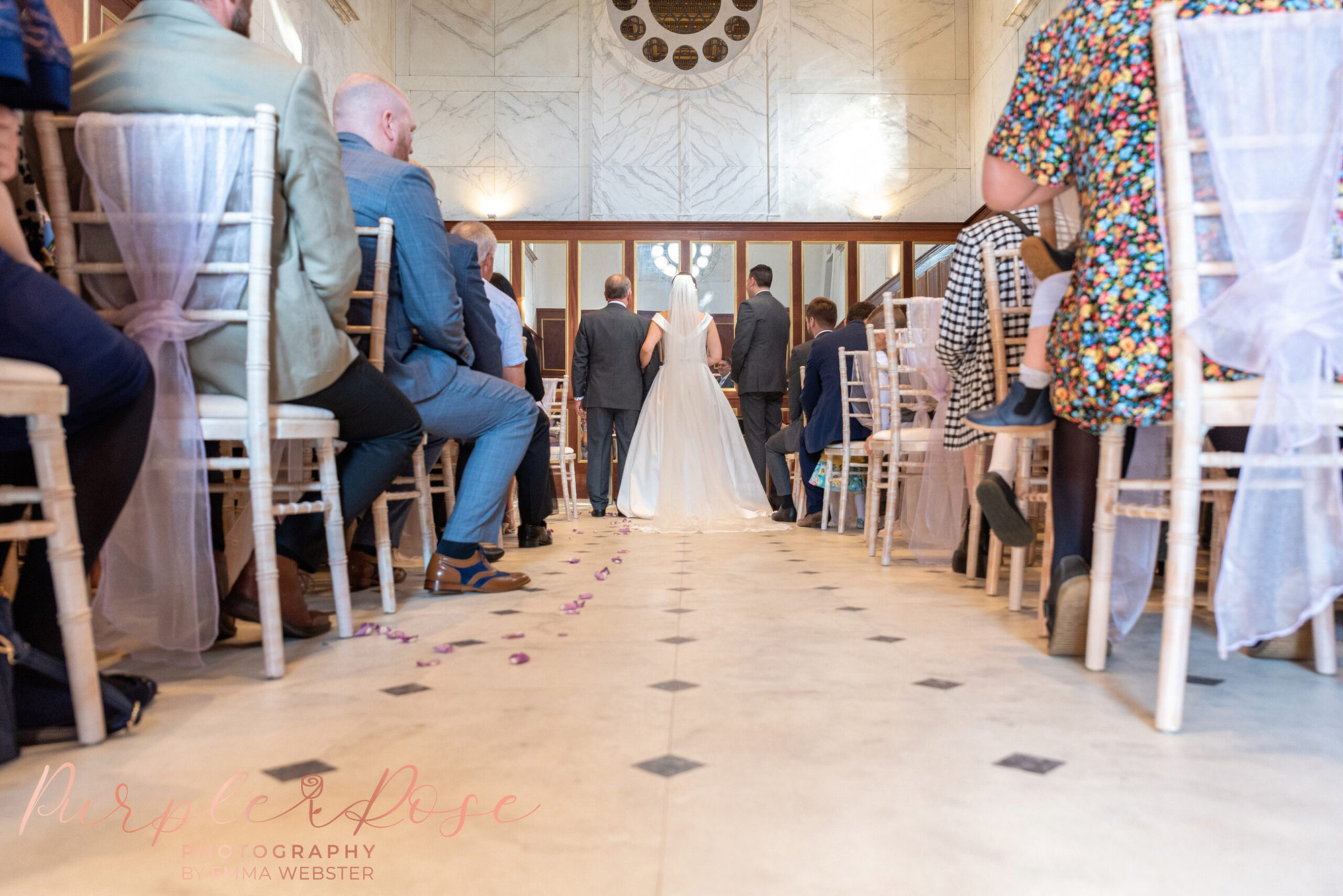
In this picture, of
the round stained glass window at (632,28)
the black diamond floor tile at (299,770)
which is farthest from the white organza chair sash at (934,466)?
the round stained glass window at (632,28)

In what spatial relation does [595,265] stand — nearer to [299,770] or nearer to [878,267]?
[878,267]

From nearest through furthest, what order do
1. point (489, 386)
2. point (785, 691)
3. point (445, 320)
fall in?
point (785, 691), point (445, 320), point (489, 386)

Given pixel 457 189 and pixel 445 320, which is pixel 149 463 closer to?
pixel 445 320

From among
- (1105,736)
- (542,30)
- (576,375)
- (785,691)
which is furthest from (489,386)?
(542,30)

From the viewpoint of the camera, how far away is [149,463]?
69.6 inches

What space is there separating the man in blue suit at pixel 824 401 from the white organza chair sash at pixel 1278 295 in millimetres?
3607

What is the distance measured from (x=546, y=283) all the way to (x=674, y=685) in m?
8.92

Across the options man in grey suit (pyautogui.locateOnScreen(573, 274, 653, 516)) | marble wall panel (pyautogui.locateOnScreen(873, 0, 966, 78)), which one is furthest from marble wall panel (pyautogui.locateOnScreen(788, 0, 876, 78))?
man in grey suit (pyautogui.locateOnScreen(573, 274, 653, 516))

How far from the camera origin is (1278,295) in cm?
144

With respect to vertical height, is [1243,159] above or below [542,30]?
below

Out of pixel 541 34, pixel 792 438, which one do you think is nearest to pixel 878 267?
pixel 541 34

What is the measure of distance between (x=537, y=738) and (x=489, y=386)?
1.56m

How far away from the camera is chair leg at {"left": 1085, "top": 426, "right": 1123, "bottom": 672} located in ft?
5.69

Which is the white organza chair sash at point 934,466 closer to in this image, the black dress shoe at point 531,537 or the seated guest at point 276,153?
the black dress shoe at point 531,537
